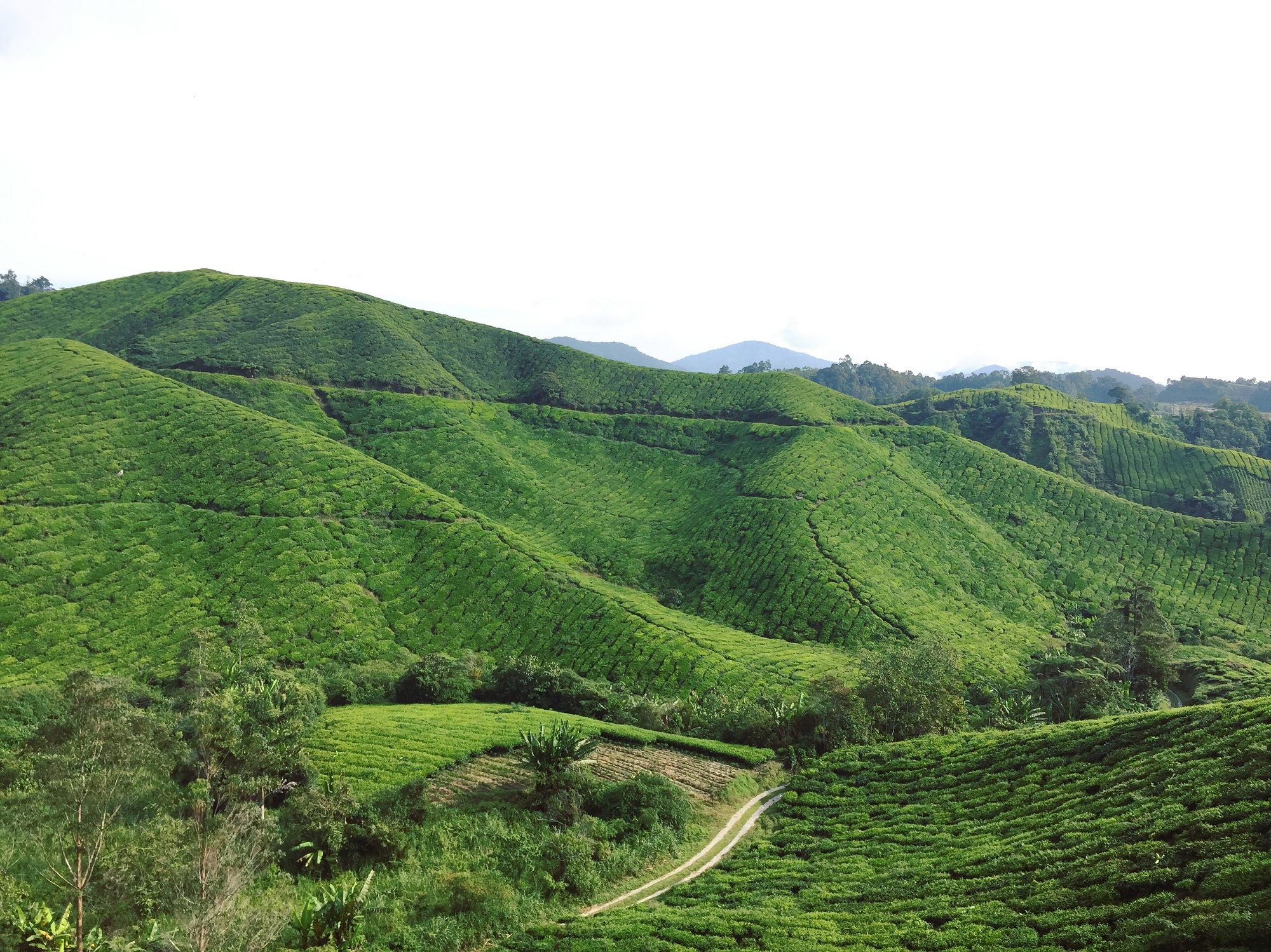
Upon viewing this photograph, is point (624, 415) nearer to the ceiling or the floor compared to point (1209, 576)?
nearer to the ceiling

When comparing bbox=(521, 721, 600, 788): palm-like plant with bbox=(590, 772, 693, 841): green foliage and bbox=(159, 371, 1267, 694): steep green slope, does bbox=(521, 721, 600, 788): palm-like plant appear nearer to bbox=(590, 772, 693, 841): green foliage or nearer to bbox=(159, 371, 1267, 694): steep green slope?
bbox=(590, 772, 693, 841): green foliage

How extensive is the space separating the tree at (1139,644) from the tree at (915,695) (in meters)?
22.5

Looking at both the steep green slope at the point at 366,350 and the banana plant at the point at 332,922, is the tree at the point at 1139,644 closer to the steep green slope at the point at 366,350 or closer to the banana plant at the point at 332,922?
the banana plant at the point at 332,922

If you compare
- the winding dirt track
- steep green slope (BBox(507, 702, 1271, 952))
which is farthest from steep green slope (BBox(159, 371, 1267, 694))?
steep green slope (BBox(507, 702, 1271, 952))

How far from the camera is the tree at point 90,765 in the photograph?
22219mm

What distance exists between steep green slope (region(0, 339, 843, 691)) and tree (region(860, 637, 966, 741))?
500 inches

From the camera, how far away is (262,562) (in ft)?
198

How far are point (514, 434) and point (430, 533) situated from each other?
38.6 meters

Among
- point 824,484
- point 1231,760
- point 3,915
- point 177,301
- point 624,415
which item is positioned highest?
point 177,301

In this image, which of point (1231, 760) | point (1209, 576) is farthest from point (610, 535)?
point (1209, 576)

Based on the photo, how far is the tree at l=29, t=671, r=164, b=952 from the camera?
22.2 m

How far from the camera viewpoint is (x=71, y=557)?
56688mm

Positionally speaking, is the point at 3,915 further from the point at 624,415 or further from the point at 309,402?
the point at 624,415

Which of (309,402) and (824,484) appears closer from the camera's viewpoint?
(824,484)
